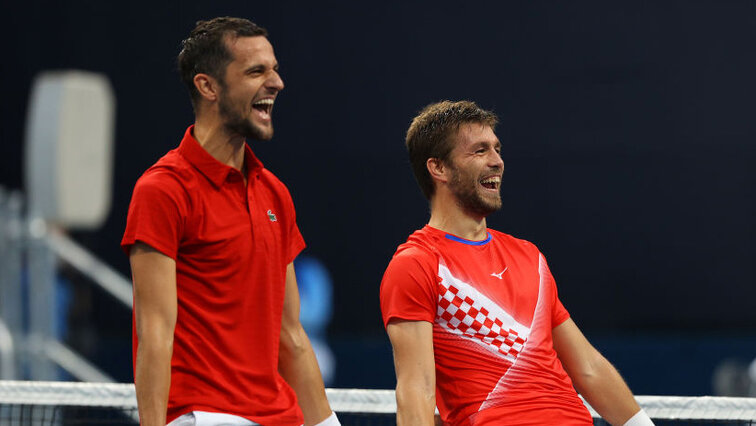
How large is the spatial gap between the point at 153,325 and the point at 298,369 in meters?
0.65

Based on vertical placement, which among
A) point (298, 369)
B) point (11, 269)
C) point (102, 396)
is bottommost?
point (11, 269)

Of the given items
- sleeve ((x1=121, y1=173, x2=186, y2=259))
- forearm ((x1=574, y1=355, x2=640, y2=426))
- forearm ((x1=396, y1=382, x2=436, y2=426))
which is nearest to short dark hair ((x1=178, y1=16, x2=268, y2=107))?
sleeve ((x1=121, y1=173, x2=186, y2=259))

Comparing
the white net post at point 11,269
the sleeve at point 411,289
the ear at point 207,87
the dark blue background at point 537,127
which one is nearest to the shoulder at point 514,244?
the sleeve at point 411,289

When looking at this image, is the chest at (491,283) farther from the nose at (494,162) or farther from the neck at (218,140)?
the neck at (218,140)

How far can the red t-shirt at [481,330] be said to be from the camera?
3.93 meters

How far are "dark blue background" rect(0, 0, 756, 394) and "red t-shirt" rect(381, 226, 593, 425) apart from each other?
816cm

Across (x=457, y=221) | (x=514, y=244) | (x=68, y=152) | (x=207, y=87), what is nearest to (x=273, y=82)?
(x=207, y=87)

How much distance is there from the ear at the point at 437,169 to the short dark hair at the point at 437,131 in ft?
0.05

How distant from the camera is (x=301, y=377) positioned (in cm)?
387

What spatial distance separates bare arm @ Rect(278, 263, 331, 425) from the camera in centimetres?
386

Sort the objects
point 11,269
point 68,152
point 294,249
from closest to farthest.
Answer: point 294,249
point 11,269
point 68,152

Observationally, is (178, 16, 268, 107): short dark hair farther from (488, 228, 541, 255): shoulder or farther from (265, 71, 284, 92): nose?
(488, 228, 541, 255): shoulder

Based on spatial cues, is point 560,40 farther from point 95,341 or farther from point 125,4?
point 95,341

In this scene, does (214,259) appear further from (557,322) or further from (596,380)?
(596,380)
